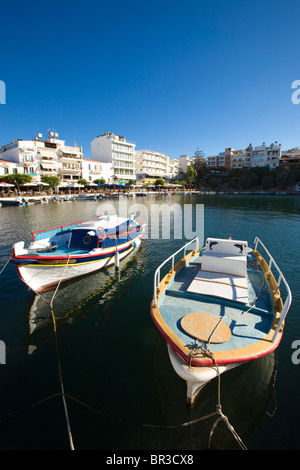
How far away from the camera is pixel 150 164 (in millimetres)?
108375

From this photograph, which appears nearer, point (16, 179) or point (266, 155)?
point (16, 179)

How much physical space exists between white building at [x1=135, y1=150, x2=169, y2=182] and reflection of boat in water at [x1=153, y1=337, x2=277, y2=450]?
103m

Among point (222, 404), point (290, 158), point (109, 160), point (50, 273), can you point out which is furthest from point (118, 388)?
point (290, 158)

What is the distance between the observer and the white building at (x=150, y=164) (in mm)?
104250

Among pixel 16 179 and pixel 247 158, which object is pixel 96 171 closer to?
pixel 16 179

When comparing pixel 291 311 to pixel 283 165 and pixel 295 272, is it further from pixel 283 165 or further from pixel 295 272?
pixel 283 165

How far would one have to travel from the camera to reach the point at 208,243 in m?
9.41

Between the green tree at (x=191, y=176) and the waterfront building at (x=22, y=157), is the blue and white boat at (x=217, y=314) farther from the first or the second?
the green tree at (x=191, y=176)

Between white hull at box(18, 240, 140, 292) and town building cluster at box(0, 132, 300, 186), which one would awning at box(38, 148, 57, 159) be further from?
white hull at box(18, 240, 140, 292)

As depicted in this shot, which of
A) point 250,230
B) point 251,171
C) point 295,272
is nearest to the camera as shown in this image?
point 295,272

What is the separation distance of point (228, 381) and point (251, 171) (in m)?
115

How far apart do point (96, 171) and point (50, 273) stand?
77.6 meters

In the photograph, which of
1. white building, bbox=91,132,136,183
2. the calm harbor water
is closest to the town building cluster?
white building, bbox=91,132,136,183

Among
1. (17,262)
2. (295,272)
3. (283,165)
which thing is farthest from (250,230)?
(283,165)
